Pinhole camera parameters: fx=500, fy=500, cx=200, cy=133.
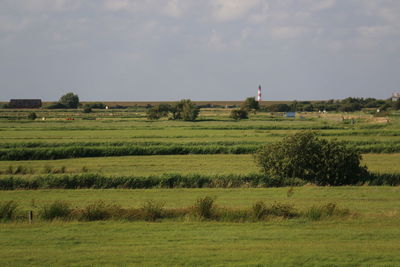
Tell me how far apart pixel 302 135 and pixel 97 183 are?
35.6ft

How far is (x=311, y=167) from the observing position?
2573 centimetres

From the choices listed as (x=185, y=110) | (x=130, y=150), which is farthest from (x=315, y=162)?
(x=185, y=110)

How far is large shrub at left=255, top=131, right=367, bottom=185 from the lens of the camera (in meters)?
25.1

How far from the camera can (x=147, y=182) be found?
24812 millimetres

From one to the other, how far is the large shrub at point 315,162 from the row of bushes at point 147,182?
0.72 metres

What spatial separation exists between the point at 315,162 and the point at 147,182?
860cm

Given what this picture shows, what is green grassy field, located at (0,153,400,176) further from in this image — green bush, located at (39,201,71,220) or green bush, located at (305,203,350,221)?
green bush, located at (305,203,350,221)

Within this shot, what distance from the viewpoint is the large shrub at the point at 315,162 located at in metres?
25.1

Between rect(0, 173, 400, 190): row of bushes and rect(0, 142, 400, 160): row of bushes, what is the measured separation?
14846 mm

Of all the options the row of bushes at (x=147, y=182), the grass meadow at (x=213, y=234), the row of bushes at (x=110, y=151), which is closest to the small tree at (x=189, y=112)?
the row of bushes at (x=110, y=151)

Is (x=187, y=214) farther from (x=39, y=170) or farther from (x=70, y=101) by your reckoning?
(x=70, y=101)

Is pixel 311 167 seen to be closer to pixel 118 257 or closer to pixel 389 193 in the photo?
pixel 389 193

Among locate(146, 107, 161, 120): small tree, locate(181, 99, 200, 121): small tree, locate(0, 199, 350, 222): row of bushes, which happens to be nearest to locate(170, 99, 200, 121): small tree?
locate(181, 99, 200, 121): small tree

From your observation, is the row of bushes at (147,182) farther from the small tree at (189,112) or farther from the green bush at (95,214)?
the small tree at (189,112)
